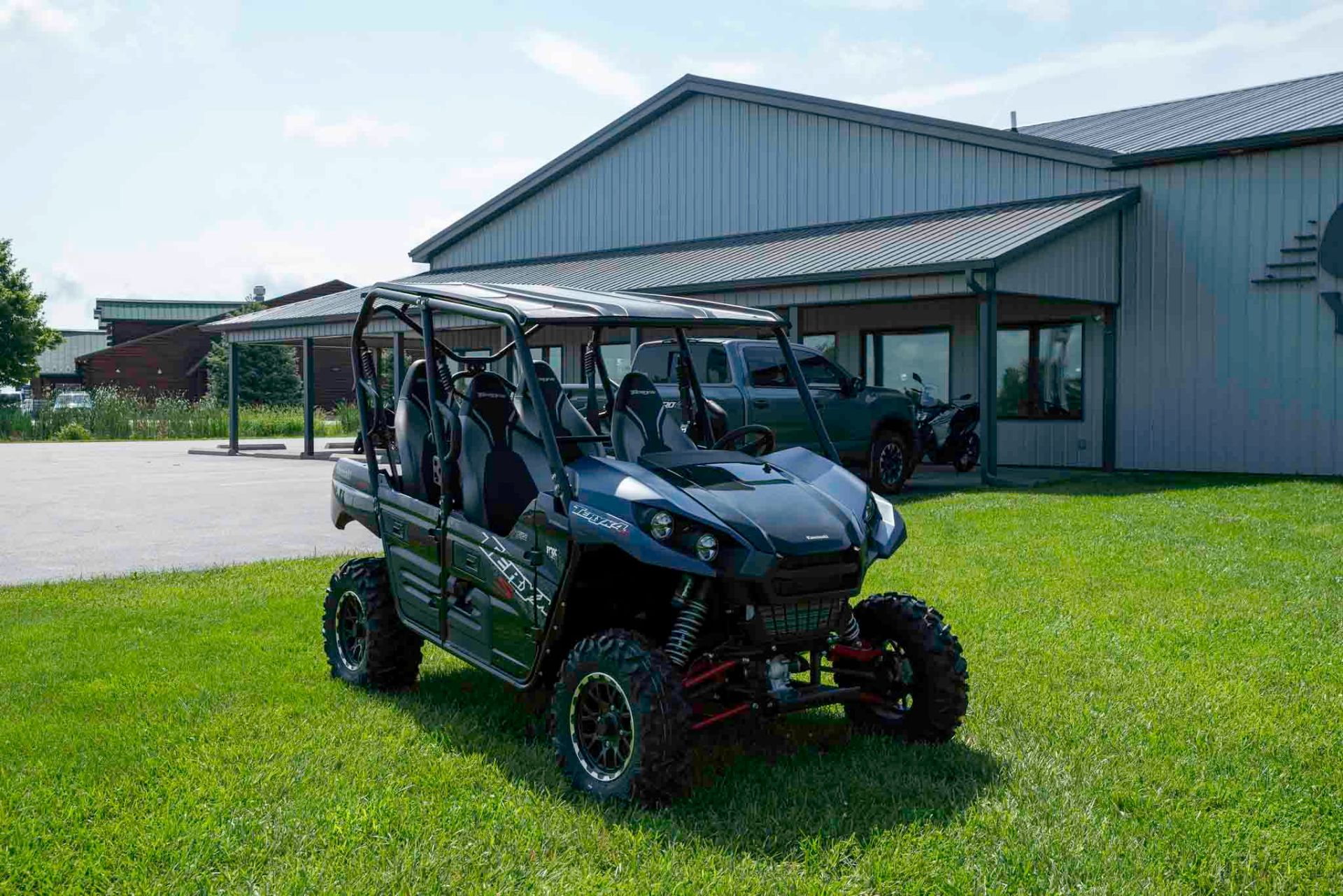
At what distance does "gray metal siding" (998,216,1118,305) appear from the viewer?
16031 mm

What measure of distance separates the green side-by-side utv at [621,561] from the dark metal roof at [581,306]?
0.05 feet

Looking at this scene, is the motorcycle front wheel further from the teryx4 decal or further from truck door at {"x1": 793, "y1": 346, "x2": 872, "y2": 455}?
the teryx4 decal

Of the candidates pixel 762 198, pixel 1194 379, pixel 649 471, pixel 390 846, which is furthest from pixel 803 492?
pixel 762 198

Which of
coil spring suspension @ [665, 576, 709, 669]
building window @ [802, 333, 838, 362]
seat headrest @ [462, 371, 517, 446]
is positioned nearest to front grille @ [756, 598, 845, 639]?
coil spring suspension @ [665, 576, 709, 669]

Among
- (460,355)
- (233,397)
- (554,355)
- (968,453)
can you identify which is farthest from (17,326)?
(460,355)

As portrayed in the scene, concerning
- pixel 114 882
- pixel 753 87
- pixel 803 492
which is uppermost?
pixel 753 87

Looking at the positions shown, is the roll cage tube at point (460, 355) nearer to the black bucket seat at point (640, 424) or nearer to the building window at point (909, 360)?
the black bucket seat at point (640, 424)

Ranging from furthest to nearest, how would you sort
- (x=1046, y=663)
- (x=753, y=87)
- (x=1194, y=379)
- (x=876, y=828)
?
(x=753, y=87) < (x=1194, y=379) < (x=1046, y=663) < (x=876, y=828)

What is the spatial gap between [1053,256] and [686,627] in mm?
13611

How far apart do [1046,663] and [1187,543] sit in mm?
4680

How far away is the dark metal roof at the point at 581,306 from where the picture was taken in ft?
15.9

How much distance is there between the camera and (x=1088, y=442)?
61.9 ft

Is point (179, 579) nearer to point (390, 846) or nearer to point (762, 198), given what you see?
point (390, 846)

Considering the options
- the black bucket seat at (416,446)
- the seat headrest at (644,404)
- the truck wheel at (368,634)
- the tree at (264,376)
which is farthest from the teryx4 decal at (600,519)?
the tree at (264,376)
